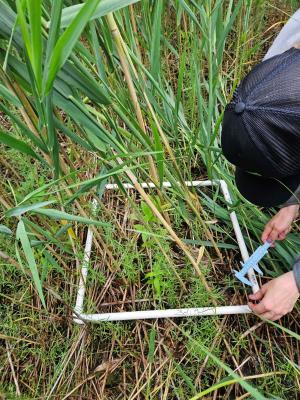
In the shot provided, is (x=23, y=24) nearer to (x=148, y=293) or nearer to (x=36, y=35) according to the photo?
(x=36, y=35)

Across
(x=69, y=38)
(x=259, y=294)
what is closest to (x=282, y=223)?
(x=259, y=294)

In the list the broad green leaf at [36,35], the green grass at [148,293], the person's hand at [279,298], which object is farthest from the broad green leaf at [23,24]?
the person's hand at [279,298]

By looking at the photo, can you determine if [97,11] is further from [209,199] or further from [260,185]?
[209,199]

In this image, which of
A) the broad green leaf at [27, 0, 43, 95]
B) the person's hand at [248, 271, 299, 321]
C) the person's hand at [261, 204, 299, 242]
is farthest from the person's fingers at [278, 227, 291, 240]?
the broad green leaf at [27, 0, 43, 95]

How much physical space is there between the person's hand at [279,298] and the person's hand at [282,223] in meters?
0.13

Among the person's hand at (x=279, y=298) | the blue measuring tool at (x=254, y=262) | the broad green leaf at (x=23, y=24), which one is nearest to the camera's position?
the broad green leaf at (x=23, y=24)

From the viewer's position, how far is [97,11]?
A: 1.42 ft

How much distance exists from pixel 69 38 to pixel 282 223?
751 mm

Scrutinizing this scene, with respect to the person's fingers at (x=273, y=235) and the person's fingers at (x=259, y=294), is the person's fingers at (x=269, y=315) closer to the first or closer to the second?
the person's fingers at (x=259, y=294)

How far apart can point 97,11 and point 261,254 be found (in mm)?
756

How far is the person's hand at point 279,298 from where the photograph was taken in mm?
881

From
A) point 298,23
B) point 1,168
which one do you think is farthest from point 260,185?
point 1,168

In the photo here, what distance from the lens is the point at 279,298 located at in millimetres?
880

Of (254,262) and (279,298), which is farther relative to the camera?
(254,262)
